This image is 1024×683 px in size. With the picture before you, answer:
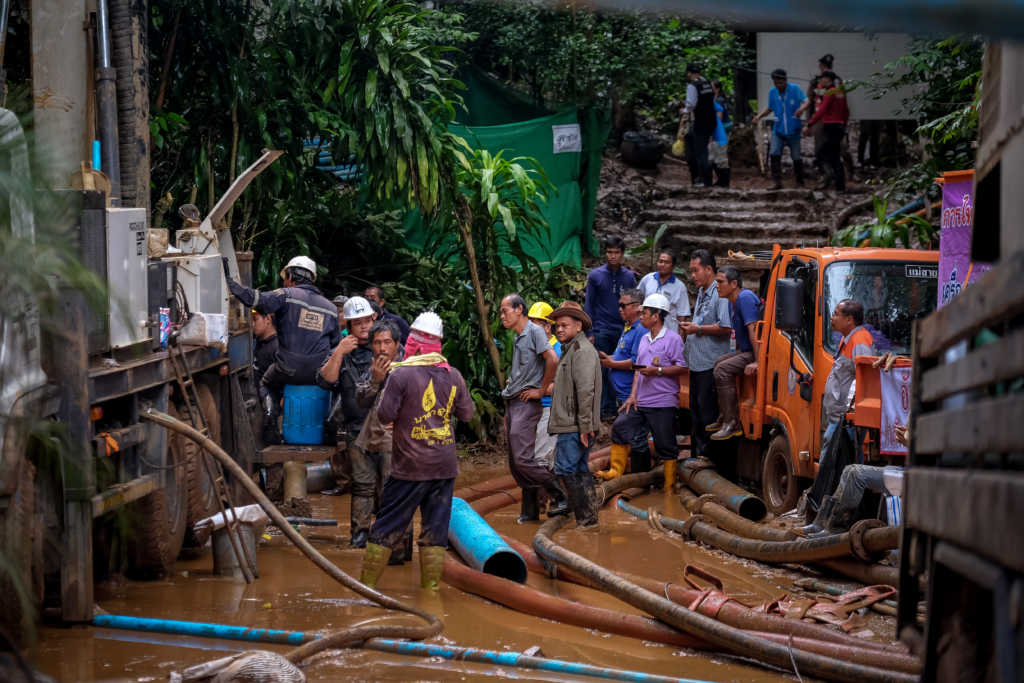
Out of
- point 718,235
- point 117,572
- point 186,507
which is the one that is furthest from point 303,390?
point 718,235

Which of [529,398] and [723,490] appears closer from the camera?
[529,398]

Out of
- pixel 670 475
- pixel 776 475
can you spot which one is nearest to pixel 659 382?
pixel 670 475

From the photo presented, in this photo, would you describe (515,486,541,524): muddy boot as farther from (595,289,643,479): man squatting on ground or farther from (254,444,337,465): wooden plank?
(254,444,337,465): wooden plank

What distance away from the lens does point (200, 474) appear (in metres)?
8.56

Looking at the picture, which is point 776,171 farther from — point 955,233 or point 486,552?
point 486,552

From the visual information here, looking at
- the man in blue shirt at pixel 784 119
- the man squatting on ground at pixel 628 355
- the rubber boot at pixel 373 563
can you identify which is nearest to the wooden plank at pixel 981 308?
the rubber boot at pixel 373 563

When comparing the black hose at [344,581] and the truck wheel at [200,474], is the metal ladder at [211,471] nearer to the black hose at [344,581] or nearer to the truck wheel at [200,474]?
the truck wheel at [200,474]

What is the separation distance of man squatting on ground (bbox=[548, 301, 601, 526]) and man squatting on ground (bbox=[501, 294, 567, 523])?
0.22 metres

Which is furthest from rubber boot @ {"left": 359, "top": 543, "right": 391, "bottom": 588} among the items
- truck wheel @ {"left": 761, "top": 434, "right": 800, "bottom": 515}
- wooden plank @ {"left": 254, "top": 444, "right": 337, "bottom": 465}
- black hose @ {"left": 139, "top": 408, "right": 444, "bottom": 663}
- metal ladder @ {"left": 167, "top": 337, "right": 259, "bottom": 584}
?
truck wheel @ {"left": 761, "top": 434, "right": 800, "bottom": 515}

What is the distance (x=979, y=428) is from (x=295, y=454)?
23.2 ft

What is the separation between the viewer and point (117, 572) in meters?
7.60

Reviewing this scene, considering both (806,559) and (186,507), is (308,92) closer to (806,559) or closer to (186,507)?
(186,507)

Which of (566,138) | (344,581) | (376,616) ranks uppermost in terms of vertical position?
(566,138)

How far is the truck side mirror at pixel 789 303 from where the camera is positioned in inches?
366
